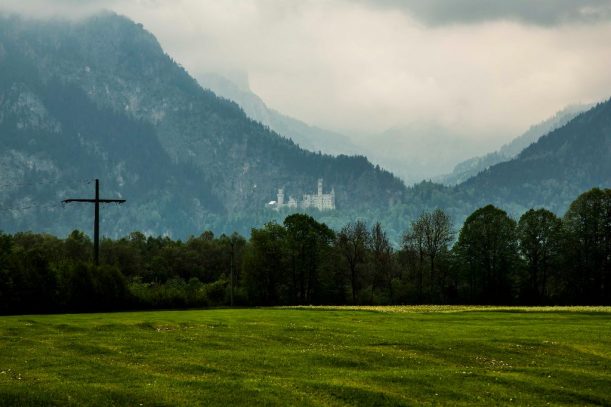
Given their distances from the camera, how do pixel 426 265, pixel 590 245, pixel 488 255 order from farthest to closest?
pixel 426 265 < pixel 488 255 < pixel 590 245

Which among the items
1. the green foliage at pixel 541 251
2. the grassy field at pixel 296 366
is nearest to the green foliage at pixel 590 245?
the green foliage at pixel 541 251

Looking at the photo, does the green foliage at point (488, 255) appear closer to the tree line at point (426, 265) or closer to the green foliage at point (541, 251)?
the tree line at point (426, 265)

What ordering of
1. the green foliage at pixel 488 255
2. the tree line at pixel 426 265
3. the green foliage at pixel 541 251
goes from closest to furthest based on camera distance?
the tree line at pixel 426 265
the green foliage at pixel 541 251
the green foliage at pixel 488 255

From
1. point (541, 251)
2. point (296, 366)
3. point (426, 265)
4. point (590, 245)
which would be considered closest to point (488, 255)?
point (541, 251)

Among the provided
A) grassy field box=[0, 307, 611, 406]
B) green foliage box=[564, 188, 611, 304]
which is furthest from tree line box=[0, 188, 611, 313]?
grassy field box=[0, 307, 611, 406]

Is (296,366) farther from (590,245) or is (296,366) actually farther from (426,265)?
(426,265)

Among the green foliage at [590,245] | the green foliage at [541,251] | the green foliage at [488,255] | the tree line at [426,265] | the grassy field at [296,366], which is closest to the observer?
the grassy field at [296,366]

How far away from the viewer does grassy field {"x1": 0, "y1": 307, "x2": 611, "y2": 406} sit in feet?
85.4

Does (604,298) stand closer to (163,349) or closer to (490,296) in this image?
(490,296)

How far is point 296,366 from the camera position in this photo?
107ft

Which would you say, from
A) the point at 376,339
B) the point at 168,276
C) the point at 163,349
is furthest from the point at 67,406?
the point at 168,276

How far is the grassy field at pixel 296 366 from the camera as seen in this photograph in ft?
85.4

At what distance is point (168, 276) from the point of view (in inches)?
6083

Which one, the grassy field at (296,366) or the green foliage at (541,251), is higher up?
the green foliage at (541,251)
